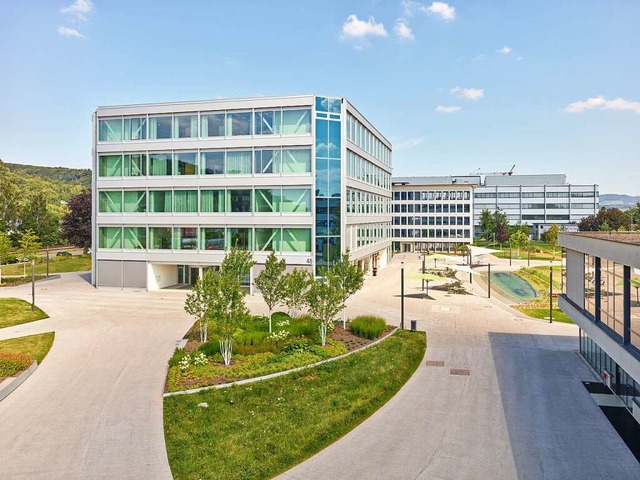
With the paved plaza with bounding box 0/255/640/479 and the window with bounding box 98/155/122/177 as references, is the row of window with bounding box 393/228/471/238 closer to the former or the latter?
the window with bounding box 98/155/122/177

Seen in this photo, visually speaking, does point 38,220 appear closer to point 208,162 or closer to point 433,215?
point 208,162

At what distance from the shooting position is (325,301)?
24.6 meters

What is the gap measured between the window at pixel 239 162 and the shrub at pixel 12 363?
83.1 feet

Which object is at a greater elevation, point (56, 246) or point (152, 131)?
point (152, 131)

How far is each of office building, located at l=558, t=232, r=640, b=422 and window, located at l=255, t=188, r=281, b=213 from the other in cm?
2569

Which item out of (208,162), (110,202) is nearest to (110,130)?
(110,202)

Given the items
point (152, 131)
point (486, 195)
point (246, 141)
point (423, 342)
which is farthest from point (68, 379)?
point (486, 195)

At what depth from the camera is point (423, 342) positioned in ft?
85.8

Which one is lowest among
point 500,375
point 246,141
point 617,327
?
point 500,375

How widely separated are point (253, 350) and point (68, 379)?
320 inches

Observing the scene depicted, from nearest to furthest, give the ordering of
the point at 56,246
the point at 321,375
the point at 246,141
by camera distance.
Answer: the point at 321,375, the point at 246,141, the point at 56,246

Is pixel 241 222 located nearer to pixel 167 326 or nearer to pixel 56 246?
pixel 167 326

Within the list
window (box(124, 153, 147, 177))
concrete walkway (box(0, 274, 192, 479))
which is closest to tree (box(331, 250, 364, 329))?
concrete walkway (box(0, 274, 192, 479))

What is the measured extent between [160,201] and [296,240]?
1423 centimetres
